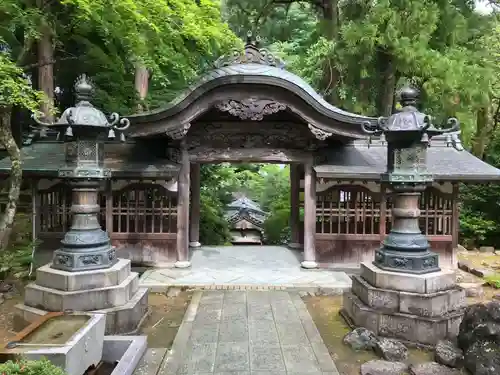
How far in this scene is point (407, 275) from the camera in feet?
20.6

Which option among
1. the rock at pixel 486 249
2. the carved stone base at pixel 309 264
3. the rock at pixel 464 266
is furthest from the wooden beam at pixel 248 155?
the rock at pixel 486 249

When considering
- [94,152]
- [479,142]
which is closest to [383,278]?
[94,152]

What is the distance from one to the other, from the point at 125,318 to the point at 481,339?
4840 millimetres

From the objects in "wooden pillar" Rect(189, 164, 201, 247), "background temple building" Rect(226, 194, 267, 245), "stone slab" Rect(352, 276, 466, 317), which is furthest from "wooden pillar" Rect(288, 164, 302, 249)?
"background temple building" Rect(226, 194, 267, 245)

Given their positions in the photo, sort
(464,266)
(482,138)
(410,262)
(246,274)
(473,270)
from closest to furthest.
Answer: (410,262) → (246,274) → (473,270) → (464,266) → (482,138)

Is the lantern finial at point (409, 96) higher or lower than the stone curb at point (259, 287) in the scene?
higher

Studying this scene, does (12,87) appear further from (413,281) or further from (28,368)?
(413,281)

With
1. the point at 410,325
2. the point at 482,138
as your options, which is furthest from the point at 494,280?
the point at 482,138

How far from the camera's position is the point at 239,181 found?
24.9 m

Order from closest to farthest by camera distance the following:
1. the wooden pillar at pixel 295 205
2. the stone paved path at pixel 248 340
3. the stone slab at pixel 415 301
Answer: the stone paved path at pixel 248 340
the stone slab at pixel 415 301
the wooden pillar at pixel 295 205

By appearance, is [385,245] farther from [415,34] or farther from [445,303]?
[415,34]

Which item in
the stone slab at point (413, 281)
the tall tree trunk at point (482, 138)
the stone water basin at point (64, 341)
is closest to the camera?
the stone water basin at point (64, 341)

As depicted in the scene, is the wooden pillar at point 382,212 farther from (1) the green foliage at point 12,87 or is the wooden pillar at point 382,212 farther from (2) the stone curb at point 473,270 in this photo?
(1) the green foliage at point 12,87

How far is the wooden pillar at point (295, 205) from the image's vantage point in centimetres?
1208
